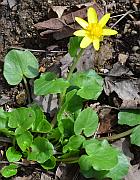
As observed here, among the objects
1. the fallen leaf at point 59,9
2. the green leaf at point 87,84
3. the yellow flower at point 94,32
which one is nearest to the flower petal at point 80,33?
the yellow flower at point 94,32

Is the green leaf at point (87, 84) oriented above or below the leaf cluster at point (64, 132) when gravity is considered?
above

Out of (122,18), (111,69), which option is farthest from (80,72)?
(122,18)

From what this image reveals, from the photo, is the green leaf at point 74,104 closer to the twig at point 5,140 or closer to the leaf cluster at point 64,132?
the leaf cluster at point 64,132

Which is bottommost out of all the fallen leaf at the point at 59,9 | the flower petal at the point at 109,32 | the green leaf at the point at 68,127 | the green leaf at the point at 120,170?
the green leaf at the point at 120,170

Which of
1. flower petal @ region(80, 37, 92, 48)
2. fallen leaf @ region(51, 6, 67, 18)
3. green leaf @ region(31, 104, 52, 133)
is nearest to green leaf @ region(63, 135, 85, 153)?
green leaf @ region(31, 104, 52, 133)

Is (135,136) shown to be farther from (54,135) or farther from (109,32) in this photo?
(109,32)
